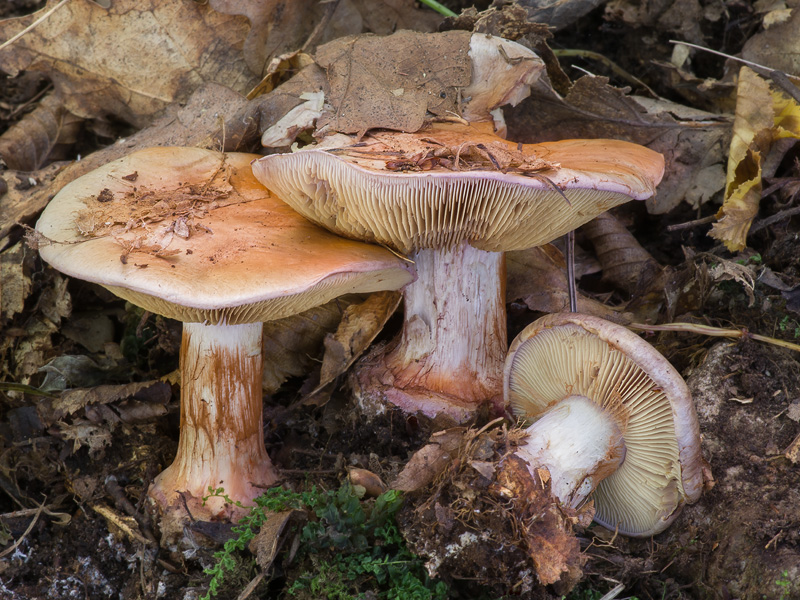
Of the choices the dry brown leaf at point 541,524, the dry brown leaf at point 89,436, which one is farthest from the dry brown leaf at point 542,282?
the dry brown leaf at point 89,436

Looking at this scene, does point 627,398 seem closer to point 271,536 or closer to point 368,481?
point 368,481

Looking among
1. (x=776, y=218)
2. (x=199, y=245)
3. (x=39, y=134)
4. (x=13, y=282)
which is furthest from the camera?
(x=39, y=134)

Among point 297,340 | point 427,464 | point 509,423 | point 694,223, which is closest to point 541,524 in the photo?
point 427,464

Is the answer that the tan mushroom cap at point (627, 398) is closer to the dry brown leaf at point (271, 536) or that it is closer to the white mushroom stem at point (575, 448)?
the white mushroom stem at point (575, 448)

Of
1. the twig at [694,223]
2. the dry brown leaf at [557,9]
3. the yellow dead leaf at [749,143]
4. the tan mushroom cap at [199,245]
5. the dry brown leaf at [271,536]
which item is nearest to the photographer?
the tan mushroom cap at [199,245]

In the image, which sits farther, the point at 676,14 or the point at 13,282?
the point at 676,14

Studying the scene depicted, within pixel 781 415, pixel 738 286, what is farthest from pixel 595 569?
pixel 738 286
